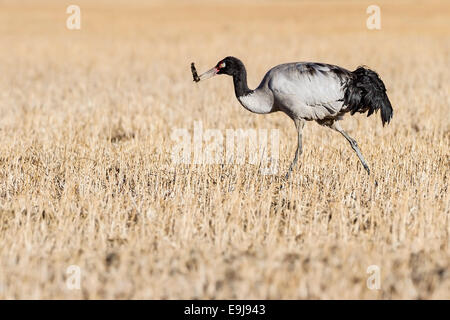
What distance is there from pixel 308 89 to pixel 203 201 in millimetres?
2750

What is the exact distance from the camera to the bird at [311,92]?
9961 mm

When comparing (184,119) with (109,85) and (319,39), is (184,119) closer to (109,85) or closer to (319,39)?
(109,85)

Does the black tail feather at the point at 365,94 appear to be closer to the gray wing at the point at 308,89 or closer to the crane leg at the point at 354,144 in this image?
the gray wing at the point at 308,89

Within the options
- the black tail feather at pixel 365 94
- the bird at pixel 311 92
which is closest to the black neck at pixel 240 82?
the bird at pixel 311 92

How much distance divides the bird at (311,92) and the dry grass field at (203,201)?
0.88 meters

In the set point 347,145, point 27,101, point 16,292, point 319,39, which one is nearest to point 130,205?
point 16,292

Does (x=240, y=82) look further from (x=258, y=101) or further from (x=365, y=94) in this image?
(x=365, y=94)

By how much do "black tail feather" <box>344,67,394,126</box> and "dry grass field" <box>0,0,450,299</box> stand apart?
37.0 inches

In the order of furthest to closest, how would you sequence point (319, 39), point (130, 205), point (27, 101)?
point (319, 39)
point (27, 101)
point (130, 205)

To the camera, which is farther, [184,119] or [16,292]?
[184,119]

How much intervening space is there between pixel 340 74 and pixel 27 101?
10.0 meters

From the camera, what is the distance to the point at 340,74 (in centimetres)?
1025

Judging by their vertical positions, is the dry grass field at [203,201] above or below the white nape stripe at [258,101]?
below

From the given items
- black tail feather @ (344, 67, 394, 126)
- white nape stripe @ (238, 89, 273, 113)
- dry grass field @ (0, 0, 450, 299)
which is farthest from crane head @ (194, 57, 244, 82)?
black tail feather @ (344, 67, 394, 126)
